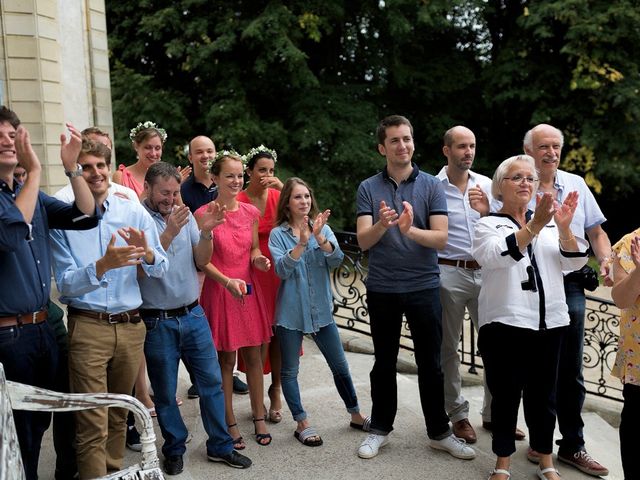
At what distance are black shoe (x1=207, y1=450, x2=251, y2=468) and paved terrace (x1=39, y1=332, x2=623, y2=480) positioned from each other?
0.03 metres

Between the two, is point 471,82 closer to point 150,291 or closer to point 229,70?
point 229,70

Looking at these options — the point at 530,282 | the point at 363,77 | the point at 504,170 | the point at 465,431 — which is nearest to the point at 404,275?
the point at 530,282

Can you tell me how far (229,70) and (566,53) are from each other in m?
6.58

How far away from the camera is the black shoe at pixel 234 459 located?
3.74 meters

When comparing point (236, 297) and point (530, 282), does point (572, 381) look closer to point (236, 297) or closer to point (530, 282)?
point (530, 282)

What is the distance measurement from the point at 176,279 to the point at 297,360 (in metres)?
1.00

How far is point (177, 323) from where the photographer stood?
140 inches

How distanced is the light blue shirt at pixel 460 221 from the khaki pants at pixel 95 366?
1992 millimetres

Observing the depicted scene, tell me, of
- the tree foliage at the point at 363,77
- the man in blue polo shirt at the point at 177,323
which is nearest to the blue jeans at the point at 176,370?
the man in blue polo shirt at the point at 177,323

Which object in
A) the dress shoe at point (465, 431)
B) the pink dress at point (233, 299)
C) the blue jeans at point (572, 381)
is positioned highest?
the pink dress at point (233, 299)

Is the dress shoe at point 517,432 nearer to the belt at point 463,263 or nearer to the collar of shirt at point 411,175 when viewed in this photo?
the belt at point 463,263

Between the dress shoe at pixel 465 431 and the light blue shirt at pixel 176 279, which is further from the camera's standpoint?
the dress shoe at pixel 465 431

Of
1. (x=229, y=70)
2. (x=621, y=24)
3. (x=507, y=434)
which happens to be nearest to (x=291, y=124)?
(x=229, y=70)

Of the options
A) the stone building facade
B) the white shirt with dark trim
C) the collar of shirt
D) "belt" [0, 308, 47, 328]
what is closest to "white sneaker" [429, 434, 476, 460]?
the white shirt with dark trim
